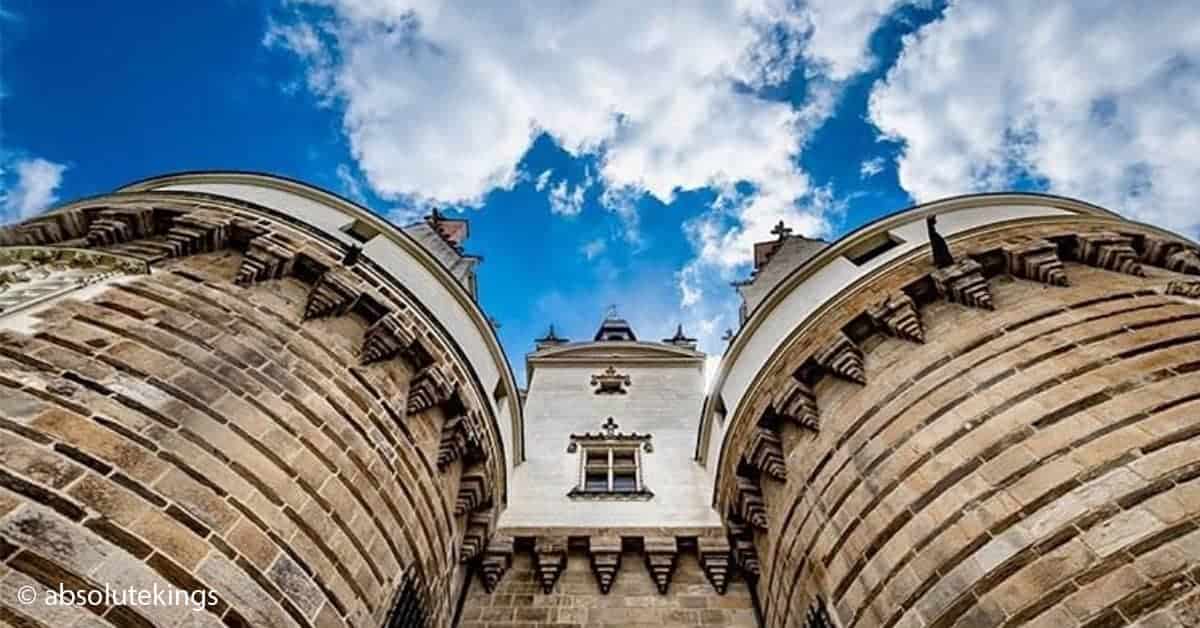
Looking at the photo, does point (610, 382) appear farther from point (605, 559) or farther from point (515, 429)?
point (605, 559)

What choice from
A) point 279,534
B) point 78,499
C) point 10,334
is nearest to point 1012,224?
point 279,534

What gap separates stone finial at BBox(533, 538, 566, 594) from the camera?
10.3m

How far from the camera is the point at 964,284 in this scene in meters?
8.43

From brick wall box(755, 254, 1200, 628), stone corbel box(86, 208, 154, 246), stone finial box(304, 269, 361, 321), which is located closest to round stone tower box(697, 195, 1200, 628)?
brick wall box(755, 254, 1200, 628)

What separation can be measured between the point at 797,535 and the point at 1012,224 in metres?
5.38

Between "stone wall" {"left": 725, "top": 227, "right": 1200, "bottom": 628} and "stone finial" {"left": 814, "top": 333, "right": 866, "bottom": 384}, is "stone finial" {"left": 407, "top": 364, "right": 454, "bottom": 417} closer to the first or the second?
"stone wall" {"left": 725, "top": 227, "right": 1200, "bottom": 628}

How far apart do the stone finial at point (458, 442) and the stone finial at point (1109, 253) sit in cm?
850

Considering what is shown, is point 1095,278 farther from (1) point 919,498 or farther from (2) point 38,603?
(2) point 38,603

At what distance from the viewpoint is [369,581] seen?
6.89 metres

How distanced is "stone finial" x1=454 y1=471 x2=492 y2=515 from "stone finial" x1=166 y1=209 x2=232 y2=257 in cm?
455

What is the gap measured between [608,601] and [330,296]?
19.3ft

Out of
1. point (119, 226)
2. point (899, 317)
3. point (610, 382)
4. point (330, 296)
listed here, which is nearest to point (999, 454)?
point (899, 317)

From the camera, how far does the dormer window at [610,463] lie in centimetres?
1261

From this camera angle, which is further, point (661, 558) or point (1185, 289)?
point (661, 558)
